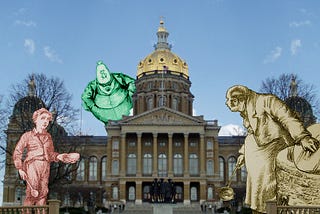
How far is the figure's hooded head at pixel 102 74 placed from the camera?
5406 centimetres

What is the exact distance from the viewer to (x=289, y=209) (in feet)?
49.9

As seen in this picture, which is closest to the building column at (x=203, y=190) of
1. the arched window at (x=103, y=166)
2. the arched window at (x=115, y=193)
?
the arched window at (x=115, y=193)

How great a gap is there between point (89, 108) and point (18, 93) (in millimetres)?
11910

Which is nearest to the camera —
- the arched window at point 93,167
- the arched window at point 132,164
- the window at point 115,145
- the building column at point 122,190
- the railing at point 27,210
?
the railing at point 27,210

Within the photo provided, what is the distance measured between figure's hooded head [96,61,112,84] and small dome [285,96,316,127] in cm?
2008

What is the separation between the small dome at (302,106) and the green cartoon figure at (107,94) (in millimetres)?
19477

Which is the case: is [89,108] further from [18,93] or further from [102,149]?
[102,149]

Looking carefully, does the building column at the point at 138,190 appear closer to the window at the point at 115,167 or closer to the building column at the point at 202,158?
the window at the point at 115,167

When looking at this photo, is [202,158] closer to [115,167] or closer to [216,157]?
[216,157]

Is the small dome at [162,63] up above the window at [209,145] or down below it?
above

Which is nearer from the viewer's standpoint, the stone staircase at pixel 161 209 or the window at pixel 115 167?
the stone staircase at pixel 161 209

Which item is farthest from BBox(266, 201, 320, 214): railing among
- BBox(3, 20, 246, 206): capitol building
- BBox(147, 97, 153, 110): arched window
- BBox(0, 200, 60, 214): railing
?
BBox(147, 97, 153, 110): arched window

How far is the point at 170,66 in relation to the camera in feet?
314

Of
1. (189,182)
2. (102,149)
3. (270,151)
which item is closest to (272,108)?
(270,151)
